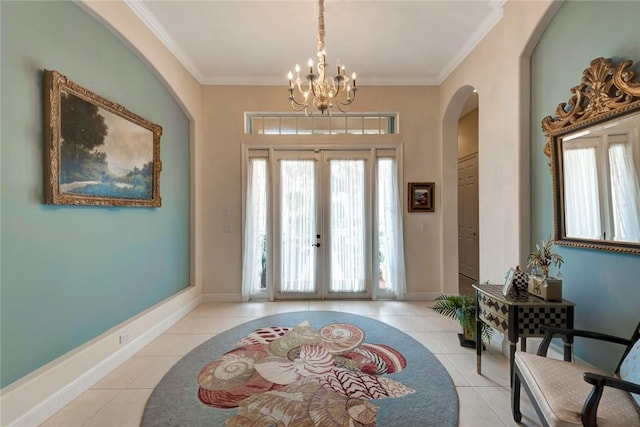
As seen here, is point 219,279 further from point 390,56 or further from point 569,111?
point 569,111

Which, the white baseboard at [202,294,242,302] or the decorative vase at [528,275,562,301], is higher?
the decorative vase at [528,275,562,301]

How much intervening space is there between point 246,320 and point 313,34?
3.56 meters

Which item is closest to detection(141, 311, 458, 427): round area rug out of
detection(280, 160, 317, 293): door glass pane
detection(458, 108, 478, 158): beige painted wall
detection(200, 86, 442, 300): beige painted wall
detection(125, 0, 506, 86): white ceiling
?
detection(280, 160, 317, 293): door glass pane

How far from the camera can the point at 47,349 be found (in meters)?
1.81

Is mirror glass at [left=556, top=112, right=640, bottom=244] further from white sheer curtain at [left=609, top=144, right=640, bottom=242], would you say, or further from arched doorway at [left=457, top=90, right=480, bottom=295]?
arched doorway at [left=457, top=90, right=480, bottom=295]

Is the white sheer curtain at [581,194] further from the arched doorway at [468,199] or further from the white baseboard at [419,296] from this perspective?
the arched doorway at [468,199]

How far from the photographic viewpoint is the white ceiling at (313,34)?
258 cm

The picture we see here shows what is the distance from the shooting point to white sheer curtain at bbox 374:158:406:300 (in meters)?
3.99

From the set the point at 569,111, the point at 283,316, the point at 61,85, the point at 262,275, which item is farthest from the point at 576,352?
the point at 61,85

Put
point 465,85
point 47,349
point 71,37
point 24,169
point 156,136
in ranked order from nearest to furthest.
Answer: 1. point 24,169
2. point 47,349
3. point 71,37
4. point 156,136
5. point 465,85

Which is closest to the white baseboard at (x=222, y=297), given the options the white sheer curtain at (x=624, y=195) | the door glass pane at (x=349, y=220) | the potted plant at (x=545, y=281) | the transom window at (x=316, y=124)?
the door glass pane at (x=349, y=220)

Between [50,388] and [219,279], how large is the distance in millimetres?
2249

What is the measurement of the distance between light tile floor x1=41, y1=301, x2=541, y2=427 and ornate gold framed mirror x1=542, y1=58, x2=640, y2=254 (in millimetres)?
1275

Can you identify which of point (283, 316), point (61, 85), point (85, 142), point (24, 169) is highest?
point (61, 85)
